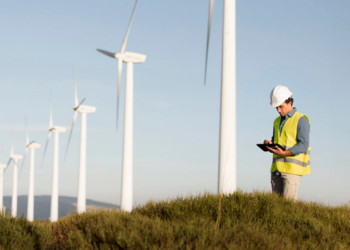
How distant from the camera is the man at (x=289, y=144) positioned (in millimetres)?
10859

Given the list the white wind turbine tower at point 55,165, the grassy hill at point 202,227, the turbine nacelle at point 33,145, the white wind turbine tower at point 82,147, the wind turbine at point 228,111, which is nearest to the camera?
the grassy hill at point 202,227

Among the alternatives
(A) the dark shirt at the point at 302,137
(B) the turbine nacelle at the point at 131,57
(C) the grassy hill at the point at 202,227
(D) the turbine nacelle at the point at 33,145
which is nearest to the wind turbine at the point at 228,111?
(C) the grassy hill at the point at 202,227

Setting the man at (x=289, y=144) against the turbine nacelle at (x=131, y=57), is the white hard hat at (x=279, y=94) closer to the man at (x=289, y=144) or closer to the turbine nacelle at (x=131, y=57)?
the man at (x=289, y=144)

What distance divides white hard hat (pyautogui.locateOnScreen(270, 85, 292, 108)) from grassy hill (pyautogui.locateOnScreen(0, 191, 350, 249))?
2.33 meters

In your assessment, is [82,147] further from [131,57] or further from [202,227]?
[202,227]

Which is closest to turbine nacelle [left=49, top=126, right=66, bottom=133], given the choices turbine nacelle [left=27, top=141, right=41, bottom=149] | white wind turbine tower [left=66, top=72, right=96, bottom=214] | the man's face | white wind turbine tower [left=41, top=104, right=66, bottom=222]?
white wind turbine tower [left=41, top=104, right=66, bottom=222]

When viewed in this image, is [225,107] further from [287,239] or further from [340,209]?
[287,239]

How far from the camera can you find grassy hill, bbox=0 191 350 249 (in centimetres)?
909

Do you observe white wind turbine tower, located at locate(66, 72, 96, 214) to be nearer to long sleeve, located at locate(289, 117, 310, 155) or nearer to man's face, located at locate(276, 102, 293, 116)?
man's face, located at locate(276, 102, 293, 116)

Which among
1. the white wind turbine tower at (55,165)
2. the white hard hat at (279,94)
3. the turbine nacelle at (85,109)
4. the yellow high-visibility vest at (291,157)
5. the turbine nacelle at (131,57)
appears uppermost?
the turbine nacelle at (131,57)

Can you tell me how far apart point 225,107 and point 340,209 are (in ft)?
14.0

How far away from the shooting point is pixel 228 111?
587 inches

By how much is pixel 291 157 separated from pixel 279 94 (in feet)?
4.50

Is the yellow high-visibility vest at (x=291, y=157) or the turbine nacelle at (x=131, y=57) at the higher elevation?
the turbine nacelle at (x=131, y=57)
